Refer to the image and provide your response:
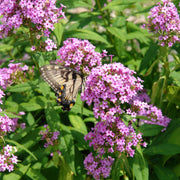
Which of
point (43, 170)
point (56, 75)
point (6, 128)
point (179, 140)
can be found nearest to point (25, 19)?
point (56, 75)

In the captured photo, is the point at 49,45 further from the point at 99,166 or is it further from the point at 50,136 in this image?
the point at 99,166

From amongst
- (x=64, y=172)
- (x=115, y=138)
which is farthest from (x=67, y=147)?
(x=115, y=138)

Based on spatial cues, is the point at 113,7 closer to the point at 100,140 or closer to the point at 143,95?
the point at 143,95

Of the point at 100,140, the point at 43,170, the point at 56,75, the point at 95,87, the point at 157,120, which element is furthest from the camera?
the point at 43,170

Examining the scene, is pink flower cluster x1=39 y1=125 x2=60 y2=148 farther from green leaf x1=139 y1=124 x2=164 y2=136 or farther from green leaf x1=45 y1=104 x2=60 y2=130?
green leaf x1=139 y1=124 x2=164 y2=136

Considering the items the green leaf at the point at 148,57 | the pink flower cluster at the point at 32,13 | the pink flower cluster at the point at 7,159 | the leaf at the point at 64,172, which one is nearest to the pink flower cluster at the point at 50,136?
the leaf at the point at 64,172

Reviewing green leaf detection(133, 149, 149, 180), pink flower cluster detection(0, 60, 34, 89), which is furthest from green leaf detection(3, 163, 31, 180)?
green leaf detection(133, 149, 149, 180)

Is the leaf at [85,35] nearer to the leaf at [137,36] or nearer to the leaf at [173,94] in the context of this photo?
the leaf at [137,36]
